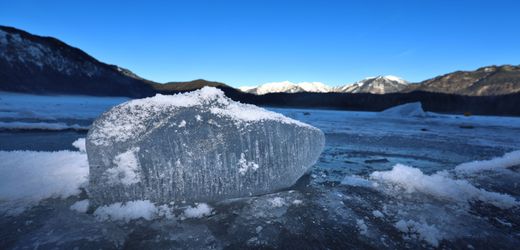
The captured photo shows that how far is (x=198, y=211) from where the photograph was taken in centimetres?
195

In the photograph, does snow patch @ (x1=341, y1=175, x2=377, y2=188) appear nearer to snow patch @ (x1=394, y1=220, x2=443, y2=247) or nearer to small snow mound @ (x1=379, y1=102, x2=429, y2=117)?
snow patch @ (x1=394, y1=220, x2=443, y2=247)

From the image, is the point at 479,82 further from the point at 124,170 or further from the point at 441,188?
the point at 124,170

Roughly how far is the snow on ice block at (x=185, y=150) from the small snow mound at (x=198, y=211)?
0.62 feet

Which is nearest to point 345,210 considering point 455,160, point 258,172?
point 258,172

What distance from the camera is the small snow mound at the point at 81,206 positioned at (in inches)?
75.6

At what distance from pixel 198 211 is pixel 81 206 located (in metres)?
0.76

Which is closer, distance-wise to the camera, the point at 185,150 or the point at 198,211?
the point at 198,211

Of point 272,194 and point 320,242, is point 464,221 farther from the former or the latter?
point 272,194

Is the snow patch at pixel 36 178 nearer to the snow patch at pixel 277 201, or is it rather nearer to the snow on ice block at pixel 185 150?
the snow on ice block at pixel 185 150

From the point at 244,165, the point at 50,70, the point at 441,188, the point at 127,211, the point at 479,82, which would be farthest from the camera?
the point at 479,82

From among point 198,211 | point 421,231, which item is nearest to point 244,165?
point 198,211

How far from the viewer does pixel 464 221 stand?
1942mm

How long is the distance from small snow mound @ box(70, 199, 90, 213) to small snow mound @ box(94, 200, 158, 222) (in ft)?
0.33

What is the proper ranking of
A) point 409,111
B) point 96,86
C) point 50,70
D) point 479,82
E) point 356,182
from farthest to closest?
point 479,82 < point 96,86 < point 50,70 < point 409,111 < point 356,182
